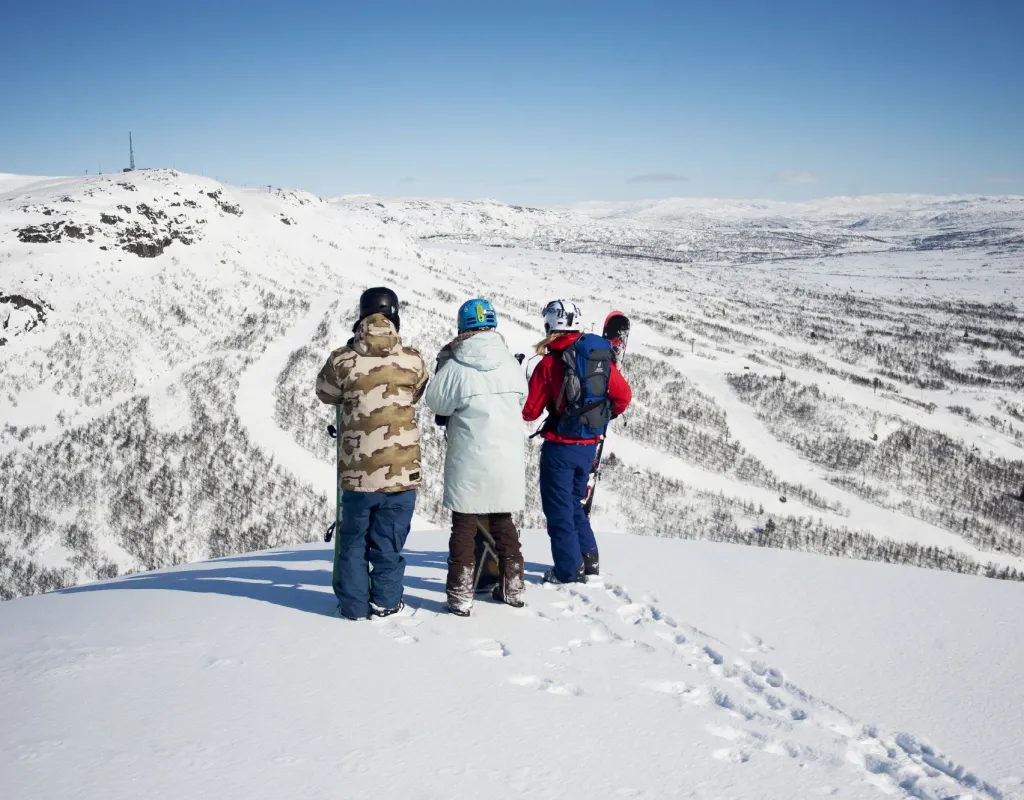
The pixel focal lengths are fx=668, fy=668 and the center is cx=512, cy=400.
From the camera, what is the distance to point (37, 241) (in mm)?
26766

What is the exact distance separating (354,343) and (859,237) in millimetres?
182516

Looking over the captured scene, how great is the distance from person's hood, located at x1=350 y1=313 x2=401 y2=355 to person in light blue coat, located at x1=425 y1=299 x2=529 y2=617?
1.30 ft

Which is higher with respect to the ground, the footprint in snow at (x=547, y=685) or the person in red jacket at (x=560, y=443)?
the person in red jacket at (x=560, y=443)

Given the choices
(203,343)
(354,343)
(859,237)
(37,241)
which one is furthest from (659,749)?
(859,237)

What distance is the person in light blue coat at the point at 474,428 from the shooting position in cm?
466

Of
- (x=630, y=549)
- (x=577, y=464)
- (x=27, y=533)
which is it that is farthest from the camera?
(x=27, y=533)

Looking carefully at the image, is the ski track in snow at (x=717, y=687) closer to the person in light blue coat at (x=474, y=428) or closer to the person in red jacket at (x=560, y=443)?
the person in red jacket at (x=560, y=443)

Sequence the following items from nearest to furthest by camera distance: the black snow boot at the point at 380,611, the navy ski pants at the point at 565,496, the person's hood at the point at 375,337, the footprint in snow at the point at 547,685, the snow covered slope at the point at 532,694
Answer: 1. the snow covered slope at the point at 532,694
2. the footprint in snow at the point at 547,685
3. the person's hood at the point at 375,337
4. the black snow boot at the point at 380,611
5. the navy ski pants at the point at 565,496

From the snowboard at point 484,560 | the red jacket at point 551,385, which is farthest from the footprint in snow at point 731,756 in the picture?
the red jacket at point 551,385

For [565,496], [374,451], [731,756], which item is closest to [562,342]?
[565,496]

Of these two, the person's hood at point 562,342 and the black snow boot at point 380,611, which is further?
the person's hood at point 562,342

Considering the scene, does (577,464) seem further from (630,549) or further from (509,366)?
(630,549)

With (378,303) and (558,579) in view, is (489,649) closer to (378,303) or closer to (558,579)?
(558,579)

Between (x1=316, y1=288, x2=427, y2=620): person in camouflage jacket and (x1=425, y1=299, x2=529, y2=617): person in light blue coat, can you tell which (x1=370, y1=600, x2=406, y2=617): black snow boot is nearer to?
(x1=316, y1=288, x2=427, y2=620): person in camouflage jacket
